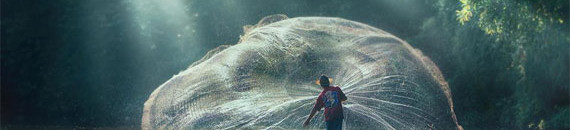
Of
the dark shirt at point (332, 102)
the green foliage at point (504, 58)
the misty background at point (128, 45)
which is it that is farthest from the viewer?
the misty background at point (128, 45)

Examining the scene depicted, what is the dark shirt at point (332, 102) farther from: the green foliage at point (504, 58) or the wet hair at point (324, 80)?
the green foliage at point (504, 58)

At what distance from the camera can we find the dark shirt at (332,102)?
10.1 m

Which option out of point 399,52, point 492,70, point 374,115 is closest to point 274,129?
point 374,115

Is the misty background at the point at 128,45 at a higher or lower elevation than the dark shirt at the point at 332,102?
higher

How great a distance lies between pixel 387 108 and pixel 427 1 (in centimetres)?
1135

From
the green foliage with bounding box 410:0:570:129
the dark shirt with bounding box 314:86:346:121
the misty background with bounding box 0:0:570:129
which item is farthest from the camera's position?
the misty background with bounding box 0:0:570:129

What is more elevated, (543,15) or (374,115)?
(543,15)

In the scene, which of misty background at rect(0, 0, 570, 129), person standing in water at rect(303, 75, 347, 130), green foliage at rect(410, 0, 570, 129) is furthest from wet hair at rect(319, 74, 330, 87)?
misty background at rect(0, 0, 570, 129)

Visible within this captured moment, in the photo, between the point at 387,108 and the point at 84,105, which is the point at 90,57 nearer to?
the point at 84,105

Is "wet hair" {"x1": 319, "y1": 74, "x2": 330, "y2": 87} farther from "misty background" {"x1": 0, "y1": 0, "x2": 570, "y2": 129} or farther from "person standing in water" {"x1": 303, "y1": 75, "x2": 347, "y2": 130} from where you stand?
"misty background" {"x1": 0, "y1": 0, "x2": 570, "y2": 129}

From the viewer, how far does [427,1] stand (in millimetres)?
22266

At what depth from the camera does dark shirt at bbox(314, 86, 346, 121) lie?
10102 millimetres

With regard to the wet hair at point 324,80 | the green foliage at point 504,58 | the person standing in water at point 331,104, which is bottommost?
the person standing in water at point 331,104

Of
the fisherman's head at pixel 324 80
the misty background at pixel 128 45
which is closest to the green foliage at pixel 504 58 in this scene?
the misty background at pixel 128 45
